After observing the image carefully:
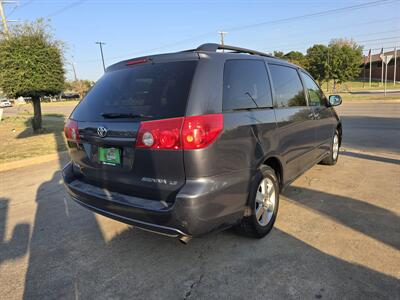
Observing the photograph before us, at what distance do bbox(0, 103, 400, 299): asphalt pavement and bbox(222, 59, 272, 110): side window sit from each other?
1414mm

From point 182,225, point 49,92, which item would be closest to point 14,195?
point 182,225

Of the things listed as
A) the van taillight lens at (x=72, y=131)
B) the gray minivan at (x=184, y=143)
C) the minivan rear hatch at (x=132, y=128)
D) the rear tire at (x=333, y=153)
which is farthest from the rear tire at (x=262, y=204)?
the rear tire at (x=333, y=153)

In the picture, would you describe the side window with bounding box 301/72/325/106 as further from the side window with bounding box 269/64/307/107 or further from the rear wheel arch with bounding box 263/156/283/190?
the rear wheel arch with bounding box 263/156/283/190

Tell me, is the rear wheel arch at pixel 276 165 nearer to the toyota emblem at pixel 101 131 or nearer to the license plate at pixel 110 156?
the license plate at pixel 110 156

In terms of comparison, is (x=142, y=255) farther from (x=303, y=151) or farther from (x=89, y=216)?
(x=303, y=151)

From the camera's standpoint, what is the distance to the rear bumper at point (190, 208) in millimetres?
2557

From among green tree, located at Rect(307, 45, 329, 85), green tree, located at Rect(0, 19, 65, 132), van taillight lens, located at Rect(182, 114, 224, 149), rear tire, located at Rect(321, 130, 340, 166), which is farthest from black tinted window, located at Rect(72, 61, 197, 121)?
green tree, located at Rect(307, 45, 329, 85)

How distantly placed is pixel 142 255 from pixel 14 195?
346cm

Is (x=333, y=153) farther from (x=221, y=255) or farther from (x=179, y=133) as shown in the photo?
(x=179, y=133)

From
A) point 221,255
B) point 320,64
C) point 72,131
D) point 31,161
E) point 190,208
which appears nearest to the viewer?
point 190,208

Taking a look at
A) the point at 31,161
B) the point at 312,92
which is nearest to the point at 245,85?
the point at 312,92

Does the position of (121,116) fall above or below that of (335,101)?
above

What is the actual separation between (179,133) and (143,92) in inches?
25.3

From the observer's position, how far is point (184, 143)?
2.55 meters
